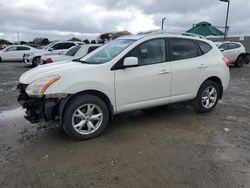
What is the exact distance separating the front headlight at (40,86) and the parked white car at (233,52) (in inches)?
517

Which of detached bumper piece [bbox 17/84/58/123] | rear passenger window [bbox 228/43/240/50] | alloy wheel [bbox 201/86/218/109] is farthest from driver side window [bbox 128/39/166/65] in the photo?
rear passenger window [bbox 228/43/240/50]

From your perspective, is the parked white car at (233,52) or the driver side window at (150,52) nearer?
the driver side window at (150,52)

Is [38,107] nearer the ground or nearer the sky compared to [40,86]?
nearer the ground

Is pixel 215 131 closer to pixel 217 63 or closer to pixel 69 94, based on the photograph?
pixel 217 63

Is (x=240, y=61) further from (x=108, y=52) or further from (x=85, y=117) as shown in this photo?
(x=85, y=117)

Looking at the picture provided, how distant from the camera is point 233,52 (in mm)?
15281

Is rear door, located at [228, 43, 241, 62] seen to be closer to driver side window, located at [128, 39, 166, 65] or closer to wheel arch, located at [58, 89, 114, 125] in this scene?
driver side window, located at [128, 39, 166, 65]

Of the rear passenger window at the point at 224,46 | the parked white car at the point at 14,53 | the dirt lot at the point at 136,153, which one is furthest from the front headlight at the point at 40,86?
the parked white car at the point at 14,53

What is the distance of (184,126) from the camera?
4949 millimetres

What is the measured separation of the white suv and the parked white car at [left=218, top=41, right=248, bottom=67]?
10.3 meters

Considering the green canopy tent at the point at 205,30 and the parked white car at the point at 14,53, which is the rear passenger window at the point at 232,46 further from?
the parked white car at the point at 14,53

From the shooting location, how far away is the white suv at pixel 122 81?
4.05m

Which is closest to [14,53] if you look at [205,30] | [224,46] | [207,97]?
[205,30]

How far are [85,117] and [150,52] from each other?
1723 mm
